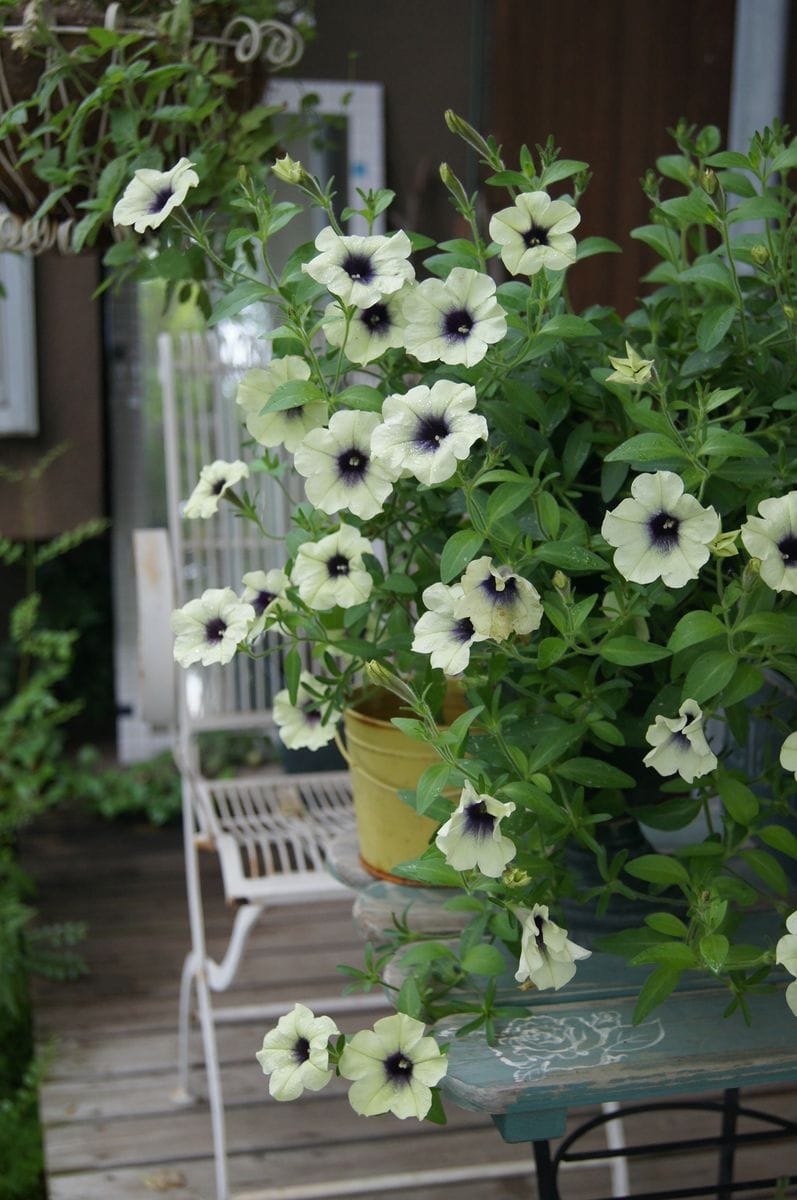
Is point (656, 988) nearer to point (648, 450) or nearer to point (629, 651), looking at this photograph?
point (629, 651)

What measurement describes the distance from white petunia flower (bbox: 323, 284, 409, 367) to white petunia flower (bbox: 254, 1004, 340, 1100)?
495 millimetres

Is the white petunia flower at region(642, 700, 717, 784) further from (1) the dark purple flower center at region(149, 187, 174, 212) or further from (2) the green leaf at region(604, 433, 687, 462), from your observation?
(1) the dark purple flower center at region(149, 187, 174, 212)

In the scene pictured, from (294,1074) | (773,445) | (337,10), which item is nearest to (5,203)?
(773,445)

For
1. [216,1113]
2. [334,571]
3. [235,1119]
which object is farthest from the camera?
[235,1119]

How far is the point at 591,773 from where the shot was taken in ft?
3.33

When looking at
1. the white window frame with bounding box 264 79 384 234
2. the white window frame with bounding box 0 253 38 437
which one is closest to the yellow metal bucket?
the white window frame with bounding box 0 253 38 437

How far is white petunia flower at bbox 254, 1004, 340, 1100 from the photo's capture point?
0.94 metres

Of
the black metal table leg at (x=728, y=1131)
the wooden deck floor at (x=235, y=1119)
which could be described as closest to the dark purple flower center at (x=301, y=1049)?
the black metal table leg at (x=728, y=1131)

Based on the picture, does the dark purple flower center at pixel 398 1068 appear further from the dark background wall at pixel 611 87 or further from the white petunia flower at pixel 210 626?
the dark background wall at pixel 611 87

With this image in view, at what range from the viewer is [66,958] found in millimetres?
2834

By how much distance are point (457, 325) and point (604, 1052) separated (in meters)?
0.57

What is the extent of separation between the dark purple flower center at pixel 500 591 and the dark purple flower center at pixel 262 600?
32cm

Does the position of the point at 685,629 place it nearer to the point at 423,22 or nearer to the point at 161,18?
the point at 161,18

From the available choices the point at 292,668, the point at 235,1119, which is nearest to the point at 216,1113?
the point at 235,1119
